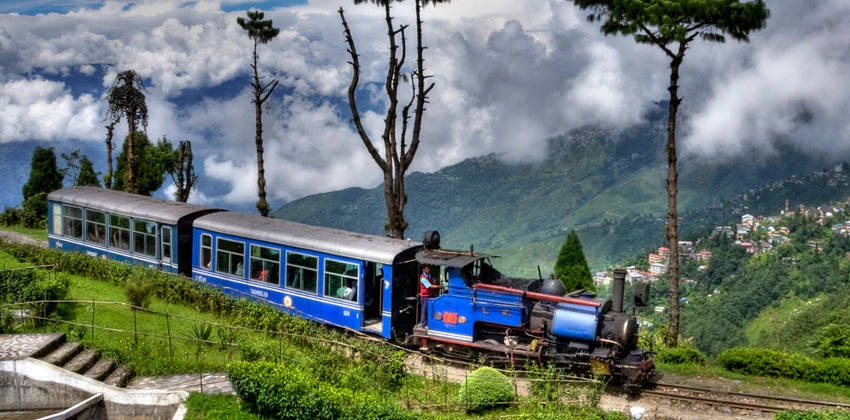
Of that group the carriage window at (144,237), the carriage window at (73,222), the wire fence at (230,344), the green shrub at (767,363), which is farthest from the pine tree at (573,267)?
the carriage window at (73,222)

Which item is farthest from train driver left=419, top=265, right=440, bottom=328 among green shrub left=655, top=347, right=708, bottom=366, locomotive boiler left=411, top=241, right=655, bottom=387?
green shrub left=655, top=347, right=708, bottom=366

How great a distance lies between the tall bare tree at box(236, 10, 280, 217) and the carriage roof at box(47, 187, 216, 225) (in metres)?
3.41

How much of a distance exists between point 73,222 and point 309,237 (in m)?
11.4

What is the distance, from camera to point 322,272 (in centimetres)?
1864

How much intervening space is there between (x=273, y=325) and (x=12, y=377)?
574 centimetres

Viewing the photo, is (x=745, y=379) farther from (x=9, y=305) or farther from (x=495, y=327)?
(x=9, y=305)

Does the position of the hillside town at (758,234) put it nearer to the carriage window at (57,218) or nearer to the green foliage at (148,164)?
the green foliage at (148,164)

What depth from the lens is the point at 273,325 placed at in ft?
58.0

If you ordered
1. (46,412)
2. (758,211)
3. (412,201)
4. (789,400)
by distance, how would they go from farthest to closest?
(412,201) < (758,211) < (789,400) < (46,412)

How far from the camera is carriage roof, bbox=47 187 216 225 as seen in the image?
883 inches

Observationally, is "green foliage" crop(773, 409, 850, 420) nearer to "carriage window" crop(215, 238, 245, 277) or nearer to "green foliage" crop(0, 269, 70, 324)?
"carriage window" crop(215, 238, 245, 277)

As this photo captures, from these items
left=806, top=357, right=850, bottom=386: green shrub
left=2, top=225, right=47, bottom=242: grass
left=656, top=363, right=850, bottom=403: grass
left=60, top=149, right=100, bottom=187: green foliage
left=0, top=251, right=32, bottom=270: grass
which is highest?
left=60, top=149, right=100, bottom=187: green foliage

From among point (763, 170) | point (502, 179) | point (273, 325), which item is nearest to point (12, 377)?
point (273, 325)

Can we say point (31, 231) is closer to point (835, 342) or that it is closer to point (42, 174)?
point (42, 174)
